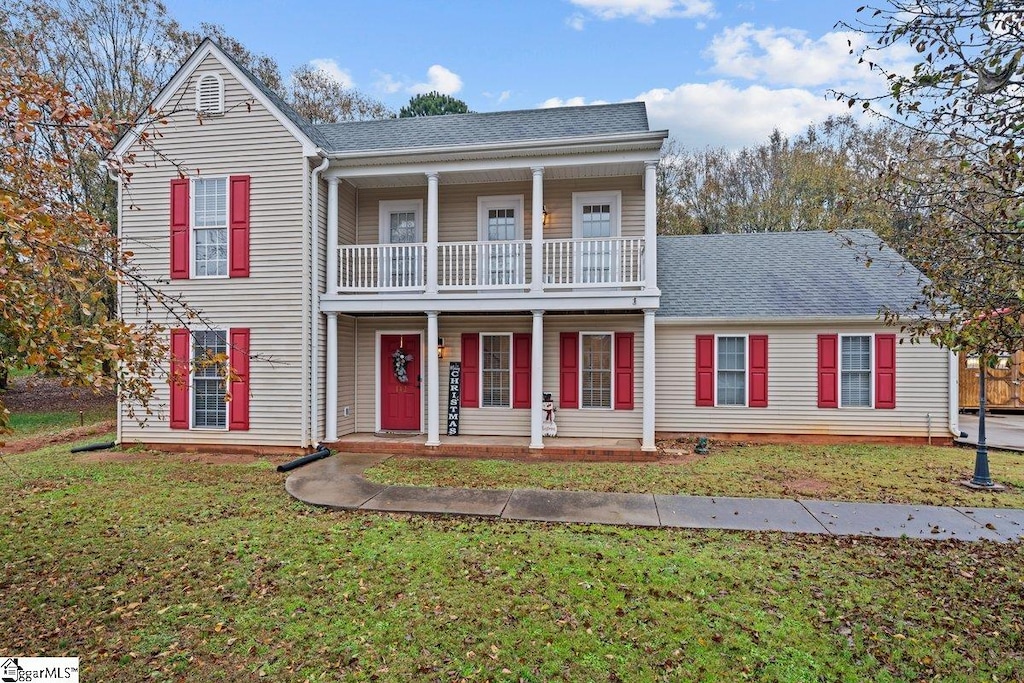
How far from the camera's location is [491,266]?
976 centimetres

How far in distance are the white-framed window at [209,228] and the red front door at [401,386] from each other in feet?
11.5

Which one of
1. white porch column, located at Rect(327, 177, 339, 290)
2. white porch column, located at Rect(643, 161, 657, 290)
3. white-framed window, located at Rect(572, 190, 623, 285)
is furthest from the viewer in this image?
white-framed window, located at Rect(572, 190, 623, 285)

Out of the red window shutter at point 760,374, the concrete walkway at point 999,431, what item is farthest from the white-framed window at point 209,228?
the concrete walkway at point 999,431

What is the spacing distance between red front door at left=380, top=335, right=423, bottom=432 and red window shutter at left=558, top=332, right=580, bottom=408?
309 cm

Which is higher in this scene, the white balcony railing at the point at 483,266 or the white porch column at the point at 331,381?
the white balcony railing at the point at 483,266

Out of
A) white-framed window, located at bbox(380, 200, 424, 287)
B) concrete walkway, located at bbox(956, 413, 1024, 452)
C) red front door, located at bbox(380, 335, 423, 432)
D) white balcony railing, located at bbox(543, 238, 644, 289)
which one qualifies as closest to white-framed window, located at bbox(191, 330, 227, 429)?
red front door, located at bbox(380, 335, 423, 432)

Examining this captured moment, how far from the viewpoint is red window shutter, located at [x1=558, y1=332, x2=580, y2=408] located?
10.3 m

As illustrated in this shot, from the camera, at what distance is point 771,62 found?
38.8 feet

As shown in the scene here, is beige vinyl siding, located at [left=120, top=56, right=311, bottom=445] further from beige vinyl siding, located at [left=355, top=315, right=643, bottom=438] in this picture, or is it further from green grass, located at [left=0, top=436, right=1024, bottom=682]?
green grass, located at [left=0, top=436, right=1024, bottom=682]

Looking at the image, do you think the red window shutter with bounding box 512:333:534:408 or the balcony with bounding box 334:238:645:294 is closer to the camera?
the balcony with bounding box 334:238:645:294

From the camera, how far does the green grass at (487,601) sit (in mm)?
3150

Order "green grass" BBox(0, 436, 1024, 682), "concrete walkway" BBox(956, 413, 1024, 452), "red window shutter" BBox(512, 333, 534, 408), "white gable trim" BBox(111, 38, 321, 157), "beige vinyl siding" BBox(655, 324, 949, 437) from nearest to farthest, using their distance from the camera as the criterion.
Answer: "green grass" BBox(0, 436, 1024, 682)
"white gable trim" BBox(111, 38, 321, 157)
"concrete walkway" BBox(956, 413, 1024, 452)
"beige vinyl siding" BBox(655, 324, 949, 437)
"red window shutter" BBox(512, 333, 534, 408)

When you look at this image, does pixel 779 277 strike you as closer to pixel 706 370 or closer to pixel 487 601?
pixel 706 370

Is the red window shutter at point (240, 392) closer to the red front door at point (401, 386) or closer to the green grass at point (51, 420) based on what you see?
the red front door at point (401, 386)
